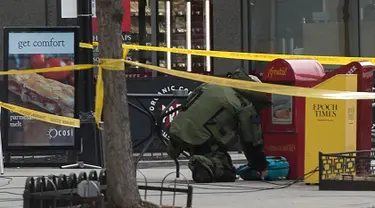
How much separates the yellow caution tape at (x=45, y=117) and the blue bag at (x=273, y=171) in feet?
8.73

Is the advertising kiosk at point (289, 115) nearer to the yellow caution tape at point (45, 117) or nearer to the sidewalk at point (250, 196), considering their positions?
the sidewalk at point (250, 196)

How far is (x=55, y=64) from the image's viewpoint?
40.7 feet

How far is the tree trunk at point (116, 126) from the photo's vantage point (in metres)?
7.25

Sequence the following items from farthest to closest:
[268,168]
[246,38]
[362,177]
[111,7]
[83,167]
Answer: [246,38], [83,167], [268,168], [362,177], [111,7]

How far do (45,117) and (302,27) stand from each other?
7.12m

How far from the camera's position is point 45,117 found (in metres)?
12.1

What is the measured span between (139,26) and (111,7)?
1013 centimetres

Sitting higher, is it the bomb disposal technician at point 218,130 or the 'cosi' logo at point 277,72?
the 'cosi' logo at point 277,72

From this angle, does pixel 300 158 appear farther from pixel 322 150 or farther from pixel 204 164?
pixel 204 164

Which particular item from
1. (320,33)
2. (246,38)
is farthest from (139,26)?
(320,33)

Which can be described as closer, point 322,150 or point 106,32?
point 106,32

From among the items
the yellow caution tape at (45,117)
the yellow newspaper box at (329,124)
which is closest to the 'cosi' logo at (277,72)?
the yellow newspaper box at (329,124)

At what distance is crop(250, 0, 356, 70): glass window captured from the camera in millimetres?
17219

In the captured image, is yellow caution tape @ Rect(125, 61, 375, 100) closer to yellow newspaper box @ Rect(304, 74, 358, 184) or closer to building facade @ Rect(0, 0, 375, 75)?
yellow newspaper box @ Rect(304, 74, 358, 184)
